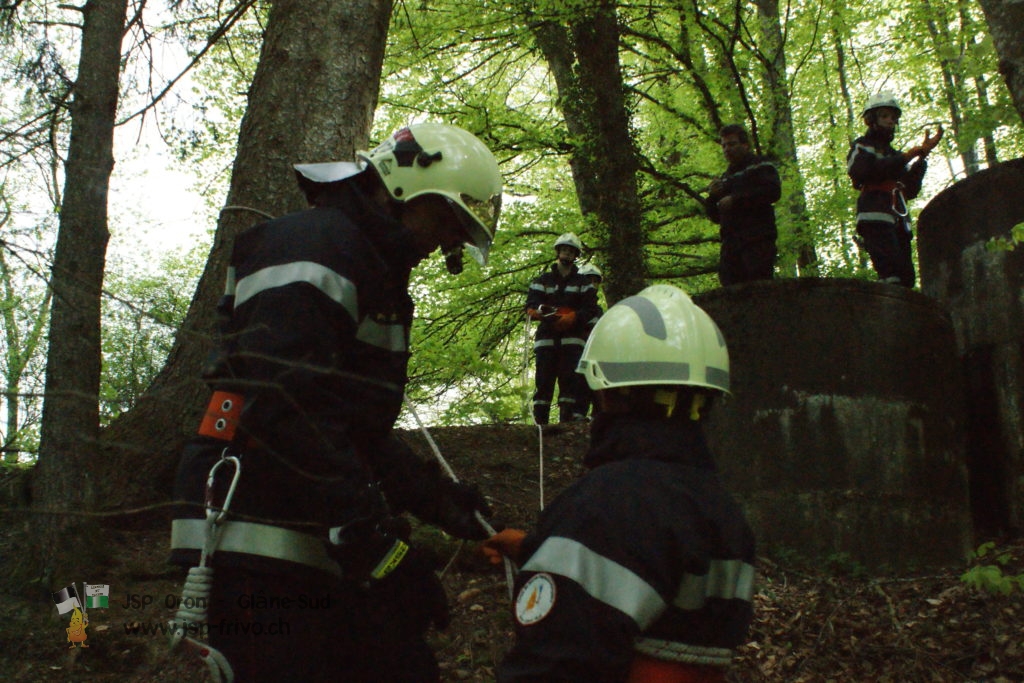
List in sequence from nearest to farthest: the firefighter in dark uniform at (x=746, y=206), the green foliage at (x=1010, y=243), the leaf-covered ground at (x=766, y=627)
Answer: the leaf-covered ground at (x=766, y=627) → the green foliage at (x=1010, y=243) → the firefighter in dark uniform at (x=746, y=206)

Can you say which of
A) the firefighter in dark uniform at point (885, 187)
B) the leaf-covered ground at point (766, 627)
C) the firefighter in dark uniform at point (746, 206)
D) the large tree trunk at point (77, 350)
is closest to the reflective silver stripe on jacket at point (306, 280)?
the leaf-covered ground at point (766, 627)

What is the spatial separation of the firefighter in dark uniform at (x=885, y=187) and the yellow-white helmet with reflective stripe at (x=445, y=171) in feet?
17.3

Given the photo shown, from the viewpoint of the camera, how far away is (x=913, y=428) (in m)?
5.69

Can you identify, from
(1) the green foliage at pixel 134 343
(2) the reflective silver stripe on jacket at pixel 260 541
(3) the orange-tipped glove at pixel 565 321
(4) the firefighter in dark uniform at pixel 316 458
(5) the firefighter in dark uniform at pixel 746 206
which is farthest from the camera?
(3) the orange-tipped glove at pixel 565 321

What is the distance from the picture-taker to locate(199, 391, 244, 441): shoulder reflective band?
221 cm

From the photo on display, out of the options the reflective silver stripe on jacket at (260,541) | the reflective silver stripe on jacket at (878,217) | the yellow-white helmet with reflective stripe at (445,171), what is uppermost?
the reflective silver stripe on jacket at (878,217)

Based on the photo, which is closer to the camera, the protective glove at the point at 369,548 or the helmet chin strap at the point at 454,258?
the protective glove at the point at 369,548

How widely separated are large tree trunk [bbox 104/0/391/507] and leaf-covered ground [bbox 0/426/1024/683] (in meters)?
0.54

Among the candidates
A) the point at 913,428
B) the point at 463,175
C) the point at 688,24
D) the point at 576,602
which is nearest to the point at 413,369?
the point at 688,24

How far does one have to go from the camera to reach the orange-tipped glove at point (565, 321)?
921 cm

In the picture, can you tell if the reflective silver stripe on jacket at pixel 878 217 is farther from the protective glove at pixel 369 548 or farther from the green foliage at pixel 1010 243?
the protective glove at pixel 369 548

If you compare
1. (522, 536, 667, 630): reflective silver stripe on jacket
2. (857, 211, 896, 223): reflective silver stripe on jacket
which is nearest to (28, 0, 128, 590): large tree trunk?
(522, 536, 667, 630): reflective silver stripe on jacket

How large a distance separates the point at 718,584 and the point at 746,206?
553cm

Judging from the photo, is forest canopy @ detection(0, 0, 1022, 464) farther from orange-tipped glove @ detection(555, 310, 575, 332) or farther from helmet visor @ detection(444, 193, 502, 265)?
helmet visor @ detection(444, 193, 502, 265)
